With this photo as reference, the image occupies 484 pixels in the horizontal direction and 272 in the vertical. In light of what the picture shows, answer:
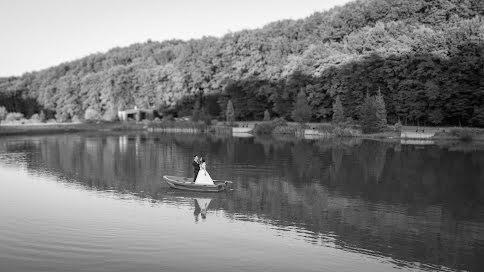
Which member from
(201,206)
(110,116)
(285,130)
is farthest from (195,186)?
(110,116)

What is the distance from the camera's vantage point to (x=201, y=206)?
19.2 meters

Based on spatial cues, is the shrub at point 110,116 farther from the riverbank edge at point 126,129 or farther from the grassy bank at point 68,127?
the grassy bank at point 68,127

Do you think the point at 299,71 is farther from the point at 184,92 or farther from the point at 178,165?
the point at 178,165

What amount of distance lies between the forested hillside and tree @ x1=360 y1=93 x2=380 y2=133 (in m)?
5.63

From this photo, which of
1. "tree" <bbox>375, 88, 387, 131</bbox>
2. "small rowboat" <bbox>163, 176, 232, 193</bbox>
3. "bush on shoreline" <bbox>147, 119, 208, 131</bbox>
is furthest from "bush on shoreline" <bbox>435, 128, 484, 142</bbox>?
"bush on shoreline" <bbox>147, 119, 208, 131</bbox>

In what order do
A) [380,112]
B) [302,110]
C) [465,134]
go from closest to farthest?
[465,134], [380,112], [302,110]

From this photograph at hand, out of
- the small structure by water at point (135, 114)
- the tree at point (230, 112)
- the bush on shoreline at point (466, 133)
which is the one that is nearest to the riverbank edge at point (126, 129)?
the bush on shoreline at point (466, 133)

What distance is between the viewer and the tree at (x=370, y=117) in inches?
2169

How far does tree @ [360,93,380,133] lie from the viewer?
55094 millimetres

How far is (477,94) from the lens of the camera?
5384cm

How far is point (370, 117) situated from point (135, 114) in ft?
198

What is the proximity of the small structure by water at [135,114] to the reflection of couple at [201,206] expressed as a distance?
269 ft

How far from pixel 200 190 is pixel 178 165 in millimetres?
10606

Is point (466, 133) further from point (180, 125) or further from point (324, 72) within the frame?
point (180, 125)
